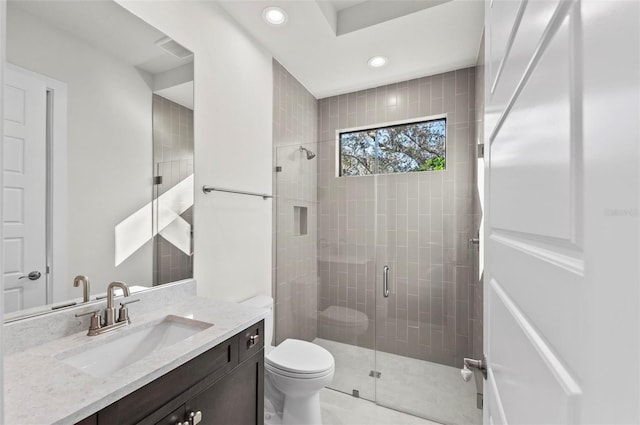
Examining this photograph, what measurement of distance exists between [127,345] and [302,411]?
3.62 feet

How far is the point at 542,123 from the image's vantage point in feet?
1.16

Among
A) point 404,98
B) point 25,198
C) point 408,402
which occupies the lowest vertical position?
point 408,402

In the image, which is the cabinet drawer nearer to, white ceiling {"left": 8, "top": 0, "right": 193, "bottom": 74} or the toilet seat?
the toilet seat

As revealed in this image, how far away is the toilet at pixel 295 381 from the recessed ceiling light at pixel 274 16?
187 centimetres

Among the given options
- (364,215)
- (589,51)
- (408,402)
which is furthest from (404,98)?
(589,51)

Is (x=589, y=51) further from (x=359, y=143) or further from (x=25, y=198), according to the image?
(x=359, y=143)

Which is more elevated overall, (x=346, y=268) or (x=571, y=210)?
(x=571, y=210)

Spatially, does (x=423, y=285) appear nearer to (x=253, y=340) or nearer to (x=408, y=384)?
(x=408, y=384)

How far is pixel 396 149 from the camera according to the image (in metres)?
2.56

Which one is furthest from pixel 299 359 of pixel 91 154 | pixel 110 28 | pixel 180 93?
pixel 110 28

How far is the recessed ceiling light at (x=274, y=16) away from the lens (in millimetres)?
1818

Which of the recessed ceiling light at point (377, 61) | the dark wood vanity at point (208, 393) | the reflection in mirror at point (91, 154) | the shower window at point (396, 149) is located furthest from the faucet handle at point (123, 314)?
the recessed ceiling light at point (377, 61)

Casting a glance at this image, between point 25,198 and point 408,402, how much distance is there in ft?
7.94

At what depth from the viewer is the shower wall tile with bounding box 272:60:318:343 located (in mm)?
2441
